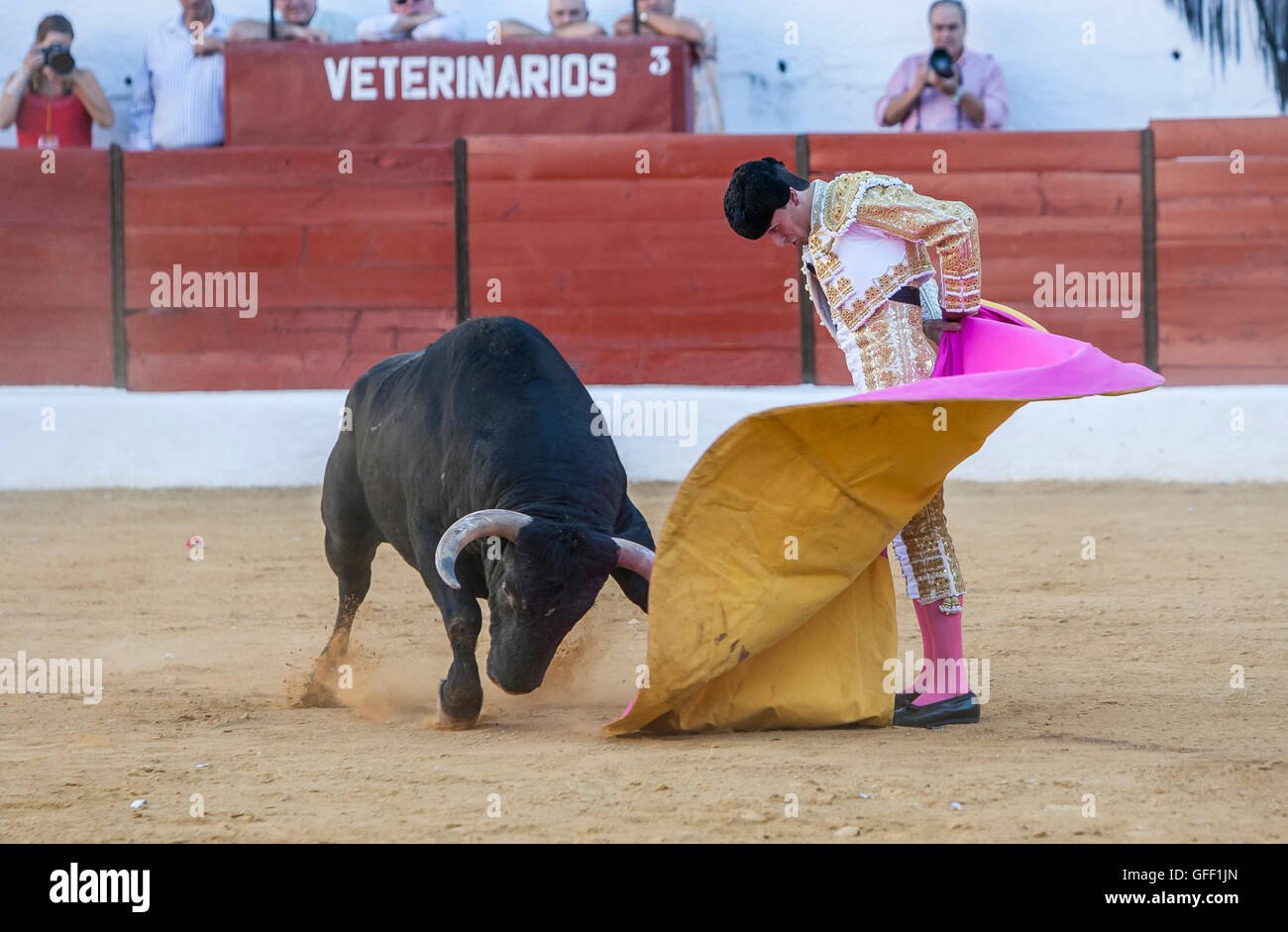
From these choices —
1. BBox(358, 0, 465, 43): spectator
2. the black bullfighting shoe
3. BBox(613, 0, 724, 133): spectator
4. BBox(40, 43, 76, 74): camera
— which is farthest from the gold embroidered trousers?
BBox(40, 43, 76, 74): camera

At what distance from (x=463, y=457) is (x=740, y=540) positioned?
0.78m

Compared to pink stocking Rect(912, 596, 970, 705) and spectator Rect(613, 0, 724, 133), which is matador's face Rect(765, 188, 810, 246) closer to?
pink stocking Rect(912, 596, 970, 705)

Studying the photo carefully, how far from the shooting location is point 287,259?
24.8ft

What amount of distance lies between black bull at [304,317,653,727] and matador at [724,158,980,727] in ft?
1.86

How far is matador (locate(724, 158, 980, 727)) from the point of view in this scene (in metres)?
2.95

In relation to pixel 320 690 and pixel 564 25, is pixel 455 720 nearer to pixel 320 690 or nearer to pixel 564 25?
pixel 320 690

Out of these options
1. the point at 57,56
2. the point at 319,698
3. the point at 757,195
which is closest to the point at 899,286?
the point at 757,195

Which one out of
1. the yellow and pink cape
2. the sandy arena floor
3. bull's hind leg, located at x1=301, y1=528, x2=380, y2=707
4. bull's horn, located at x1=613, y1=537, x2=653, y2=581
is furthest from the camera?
bull's hind leg, located at x1=301, y1=528, x2=380, y2=707

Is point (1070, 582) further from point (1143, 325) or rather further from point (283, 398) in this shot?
point (283, 398)

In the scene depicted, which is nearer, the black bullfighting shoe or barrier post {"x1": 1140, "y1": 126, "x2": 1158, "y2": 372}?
the black bullfighting shoe

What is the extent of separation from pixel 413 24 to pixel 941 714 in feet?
19.0

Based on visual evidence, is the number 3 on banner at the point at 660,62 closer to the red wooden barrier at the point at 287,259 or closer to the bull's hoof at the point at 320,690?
the red wooden barrier at the point at 287,259
